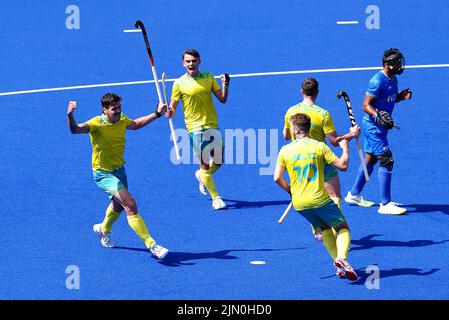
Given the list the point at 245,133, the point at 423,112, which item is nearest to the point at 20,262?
the point at 245,133

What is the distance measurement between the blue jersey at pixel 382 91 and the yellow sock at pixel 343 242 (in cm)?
296

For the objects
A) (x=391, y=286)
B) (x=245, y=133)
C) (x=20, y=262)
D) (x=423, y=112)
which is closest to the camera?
(x=391, y=286)

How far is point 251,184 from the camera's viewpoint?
16672 mm

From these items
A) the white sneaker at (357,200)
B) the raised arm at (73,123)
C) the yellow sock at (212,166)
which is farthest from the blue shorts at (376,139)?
the raised arm at (73,123)

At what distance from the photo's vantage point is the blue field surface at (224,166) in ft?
42.6

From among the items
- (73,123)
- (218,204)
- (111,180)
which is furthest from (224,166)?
(73,123)

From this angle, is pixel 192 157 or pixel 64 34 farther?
pixel 64 34

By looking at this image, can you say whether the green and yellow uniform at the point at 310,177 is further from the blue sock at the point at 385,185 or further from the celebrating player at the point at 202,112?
the celebrating player at the point at 202,112

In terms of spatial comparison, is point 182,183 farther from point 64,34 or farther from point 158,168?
point 64,34

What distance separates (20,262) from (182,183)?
152 inches

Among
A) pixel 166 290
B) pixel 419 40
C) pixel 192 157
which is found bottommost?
pixel 166 290

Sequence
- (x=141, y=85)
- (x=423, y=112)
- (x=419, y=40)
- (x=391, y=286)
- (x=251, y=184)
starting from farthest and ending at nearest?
(x=419, y=40) → (x=141, y=85) → (x=423, y=112) → (x=251, y=184) → (x=391, y=286)

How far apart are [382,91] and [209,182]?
9.42 ft

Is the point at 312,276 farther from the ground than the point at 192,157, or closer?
closer
